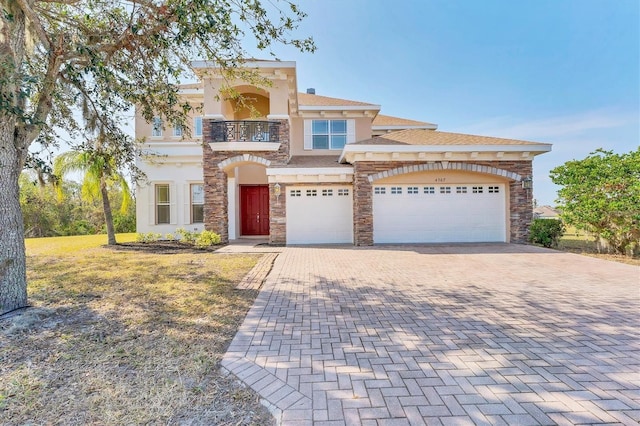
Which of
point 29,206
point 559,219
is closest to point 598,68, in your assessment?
point 559,219

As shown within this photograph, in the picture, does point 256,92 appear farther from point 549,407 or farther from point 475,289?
point 549,407

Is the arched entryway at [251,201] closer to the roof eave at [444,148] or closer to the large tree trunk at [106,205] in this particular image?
the large tree trunk at [106,205]

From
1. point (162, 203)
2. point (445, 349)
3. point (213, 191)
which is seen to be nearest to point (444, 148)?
point (445, 349)

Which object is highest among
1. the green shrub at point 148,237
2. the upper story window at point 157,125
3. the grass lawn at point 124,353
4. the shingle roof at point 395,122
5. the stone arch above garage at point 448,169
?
the shingle roof at point 395,122

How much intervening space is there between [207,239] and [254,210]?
4.14m

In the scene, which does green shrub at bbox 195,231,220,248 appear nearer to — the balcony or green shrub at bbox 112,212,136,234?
the balcony

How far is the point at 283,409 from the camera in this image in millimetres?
2285

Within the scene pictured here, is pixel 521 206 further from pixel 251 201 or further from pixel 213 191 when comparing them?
pixel 213 191

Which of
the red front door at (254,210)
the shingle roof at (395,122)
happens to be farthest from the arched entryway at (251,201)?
the shingle roof at (395,122)

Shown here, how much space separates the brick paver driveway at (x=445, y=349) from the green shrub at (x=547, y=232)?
4.99 m

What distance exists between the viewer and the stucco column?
459 inches

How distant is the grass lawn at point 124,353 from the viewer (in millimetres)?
2316

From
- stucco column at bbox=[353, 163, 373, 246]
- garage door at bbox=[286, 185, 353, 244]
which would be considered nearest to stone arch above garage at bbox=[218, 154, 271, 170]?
garage door at bbox=[286, 185, 353, 244]

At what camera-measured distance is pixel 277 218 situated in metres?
12.5
